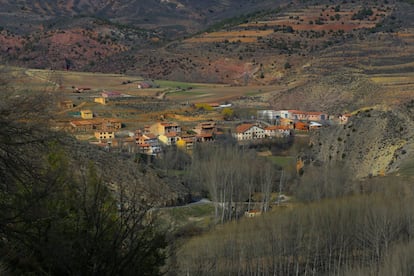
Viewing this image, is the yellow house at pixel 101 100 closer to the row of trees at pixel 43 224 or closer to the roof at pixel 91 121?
the roof at pixel 91 121

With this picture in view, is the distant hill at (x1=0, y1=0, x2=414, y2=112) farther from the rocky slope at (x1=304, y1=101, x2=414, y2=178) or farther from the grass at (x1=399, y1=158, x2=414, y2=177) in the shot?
the grass at (x1=399, y1=158, x2=414, y2=177)

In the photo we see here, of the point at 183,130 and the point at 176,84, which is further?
the point at 176,84

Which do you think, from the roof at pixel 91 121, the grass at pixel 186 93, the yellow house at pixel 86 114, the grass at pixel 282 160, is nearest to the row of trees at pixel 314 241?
the grass at pixel 282 160

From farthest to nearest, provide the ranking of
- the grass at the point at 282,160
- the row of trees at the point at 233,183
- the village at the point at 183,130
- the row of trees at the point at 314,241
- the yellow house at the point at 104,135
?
the yellow house at the point at 104,135 < the village at the point at 183,130 < the grass at the point at 282,160 < the row of trees at the point at 233,183 < the row of trees at the point at 314,241

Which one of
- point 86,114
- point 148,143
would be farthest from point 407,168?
point 86,114

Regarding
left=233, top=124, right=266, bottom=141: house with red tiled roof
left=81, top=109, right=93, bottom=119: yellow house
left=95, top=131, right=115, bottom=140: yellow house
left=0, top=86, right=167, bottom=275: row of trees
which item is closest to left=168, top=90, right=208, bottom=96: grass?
left=81, top=109, right=93, bottom=119: yellow house

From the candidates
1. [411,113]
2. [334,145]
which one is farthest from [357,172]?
[411,113]

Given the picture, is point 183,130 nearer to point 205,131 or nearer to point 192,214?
point 205,131


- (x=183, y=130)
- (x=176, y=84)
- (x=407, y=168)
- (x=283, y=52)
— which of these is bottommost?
(x=176, y=84)
